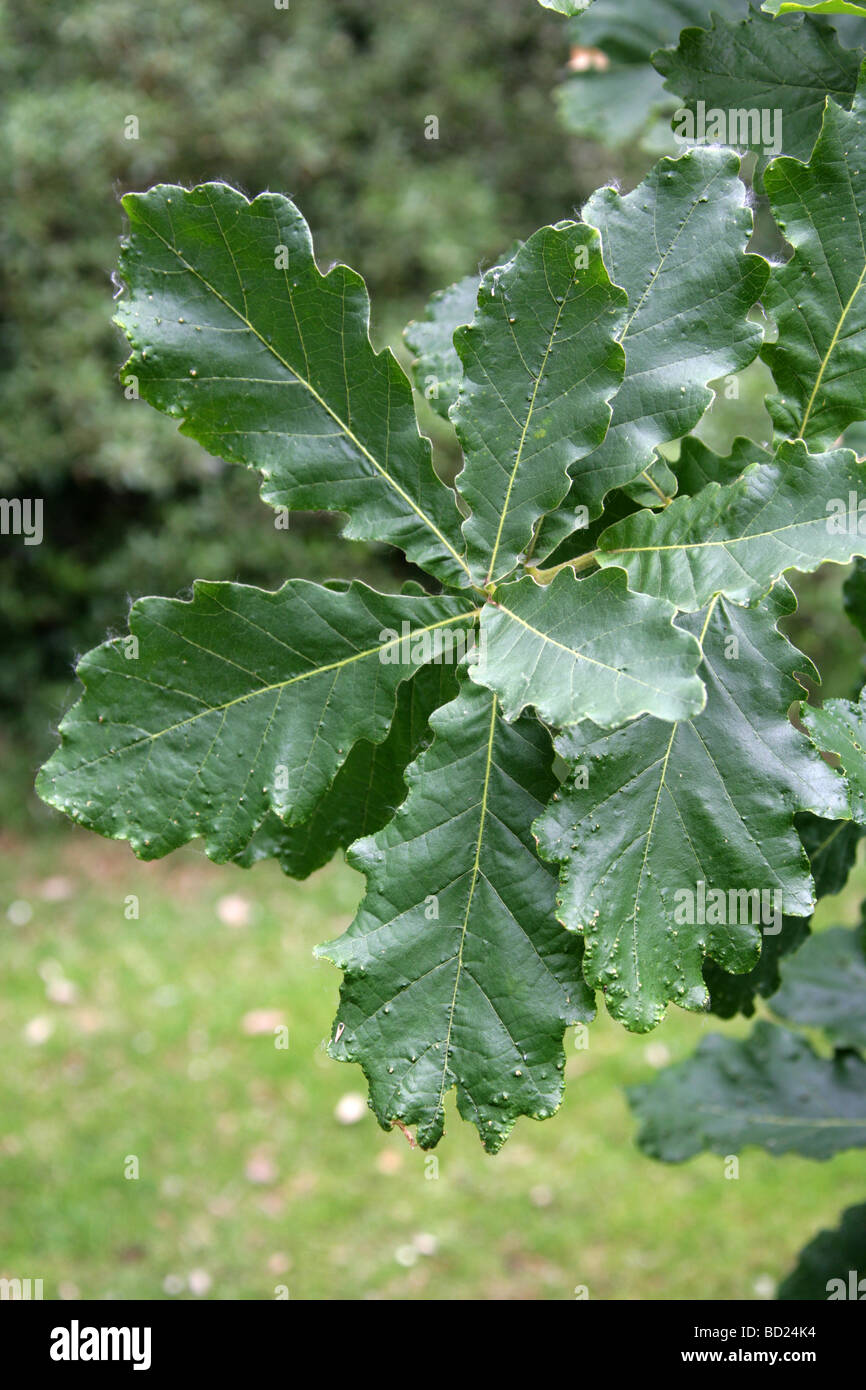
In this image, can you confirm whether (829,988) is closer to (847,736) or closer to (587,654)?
(847,736)

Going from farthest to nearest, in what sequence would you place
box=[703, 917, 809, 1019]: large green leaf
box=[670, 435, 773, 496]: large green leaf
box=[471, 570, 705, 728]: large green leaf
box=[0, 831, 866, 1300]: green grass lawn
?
box=[0, 831, 866, 1300]: green grass lawn → box=[703, 917, 809, 1019]: large green leaf → box=[670, 435, 773, 496]: large green leaf → box=[471, 570, 705, 728]: large green leaf

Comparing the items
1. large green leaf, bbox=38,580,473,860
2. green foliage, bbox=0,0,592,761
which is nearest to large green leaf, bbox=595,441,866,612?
large green leaf, bbox=38,580,473,860

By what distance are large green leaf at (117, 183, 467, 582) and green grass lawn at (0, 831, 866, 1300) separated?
2401mm

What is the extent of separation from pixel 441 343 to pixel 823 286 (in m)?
0.40

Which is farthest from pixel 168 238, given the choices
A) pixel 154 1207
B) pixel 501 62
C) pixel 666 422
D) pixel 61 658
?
pixel 501 62

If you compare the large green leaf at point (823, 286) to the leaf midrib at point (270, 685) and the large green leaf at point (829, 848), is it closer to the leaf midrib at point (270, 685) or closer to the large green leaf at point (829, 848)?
the leaf midrib at point (270, 685)

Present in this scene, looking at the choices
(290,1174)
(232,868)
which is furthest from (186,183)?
(290,1174)

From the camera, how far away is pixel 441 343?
1.31 meters

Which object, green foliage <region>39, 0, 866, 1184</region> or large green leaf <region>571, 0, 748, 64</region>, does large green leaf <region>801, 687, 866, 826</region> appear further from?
large green leaf <region>571, 0, 748, 64</region>

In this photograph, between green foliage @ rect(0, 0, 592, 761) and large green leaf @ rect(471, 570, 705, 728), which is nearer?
large green leaf @ rect(471, 570, 705, 728)

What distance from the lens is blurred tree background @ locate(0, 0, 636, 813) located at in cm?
496

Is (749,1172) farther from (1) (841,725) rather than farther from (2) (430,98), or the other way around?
(2) (430,98)

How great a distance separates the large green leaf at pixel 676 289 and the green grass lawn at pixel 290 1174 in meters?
2.47

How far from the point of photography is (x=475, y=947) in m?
0.99
